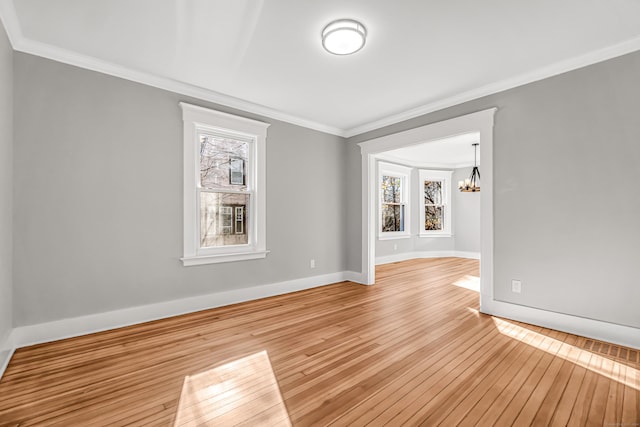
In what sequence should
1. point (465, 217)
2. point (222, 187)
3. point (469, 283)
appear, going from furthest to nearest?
point (465, 217) < point (469, 283) < point (222, 187)

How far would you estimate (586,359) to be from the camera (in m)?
2.20

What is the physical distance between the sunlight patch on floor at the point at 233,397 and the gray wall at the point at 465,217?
23.5 feet

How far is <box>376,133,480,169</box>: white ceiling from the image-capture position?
564 centimetres

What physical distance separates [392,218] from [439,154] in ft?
6.28

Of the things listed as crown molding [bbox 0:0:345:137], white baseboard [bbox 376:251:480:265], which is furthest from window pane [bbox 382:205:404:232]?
crown molding [bbox 0:0:345:137]

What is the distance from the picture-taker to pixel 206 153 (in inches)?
140

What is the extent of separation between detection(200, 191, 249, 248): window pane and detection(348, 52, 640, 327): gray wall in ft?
10.3

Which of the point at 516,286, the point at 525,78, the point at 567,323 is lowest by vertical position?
the point at 567,323

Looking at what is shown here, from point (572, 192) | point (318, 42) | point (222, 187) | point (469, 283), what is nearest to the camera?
point (318, 42)

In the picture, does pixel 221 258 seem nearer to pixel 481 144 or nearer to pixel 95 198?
pixel 95 198

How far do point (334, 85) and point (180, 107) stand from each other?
5.91ft

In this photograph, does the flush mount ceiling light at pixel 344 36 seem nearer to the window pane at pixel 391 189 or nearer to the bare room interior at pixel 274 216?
the bare room interior at pixel 274 216

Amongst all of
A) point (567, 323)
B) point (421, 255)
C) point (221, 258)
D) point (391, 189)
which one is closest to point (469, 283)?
point (567, 323)

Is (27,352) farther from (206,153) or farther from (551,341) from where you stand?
(551,341)
